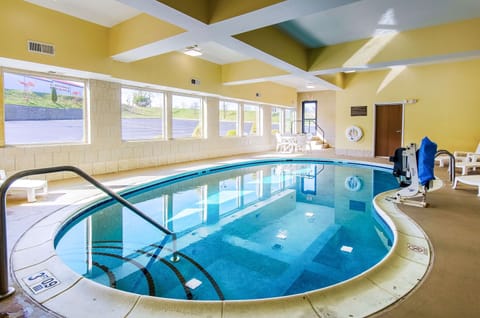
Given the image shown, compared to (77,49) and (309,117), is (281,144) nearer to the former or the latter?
(309,117)

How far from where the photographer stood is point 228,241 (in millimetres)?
3361

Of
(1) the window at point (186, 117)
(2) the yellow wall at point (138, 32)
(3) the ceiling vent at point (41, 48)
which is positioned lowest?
(1) the window at point (186, 117)

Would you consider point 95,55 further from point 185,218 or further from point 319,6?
point 319,6

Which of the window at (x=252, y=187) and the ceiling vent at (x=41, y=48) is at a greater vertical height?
the ceiling vent at (x=41, y=48)

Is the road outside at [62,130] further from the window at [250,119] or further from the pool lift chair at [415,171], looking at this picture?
the pool lift chair at [415,171]

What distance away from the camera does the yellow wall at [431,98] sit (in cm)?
834

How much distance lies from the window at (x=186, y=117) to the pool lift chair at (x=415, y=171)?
6.14 metres

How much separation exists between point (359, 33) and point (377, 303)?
5623 mm

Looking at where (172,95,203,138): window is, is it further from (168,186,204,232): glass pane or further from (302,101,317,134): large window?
(302,101,317,134): large window

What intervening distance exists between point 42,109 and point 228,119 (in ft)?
20.3

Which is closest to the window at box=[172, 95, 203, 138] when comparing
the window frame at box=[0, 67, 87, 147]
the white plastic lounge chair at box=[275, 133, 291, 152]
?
the window frame at box=[0, 67, 87, 147]

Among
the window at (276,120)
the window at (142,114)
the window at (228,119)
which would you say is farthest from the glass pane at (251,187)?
the window at (276,120)

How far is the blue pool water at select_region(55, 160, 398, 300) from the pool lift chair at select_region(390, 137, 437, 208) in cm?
57

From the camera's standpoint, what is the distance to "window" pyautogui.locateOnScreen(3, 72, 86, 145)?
5215 mm
